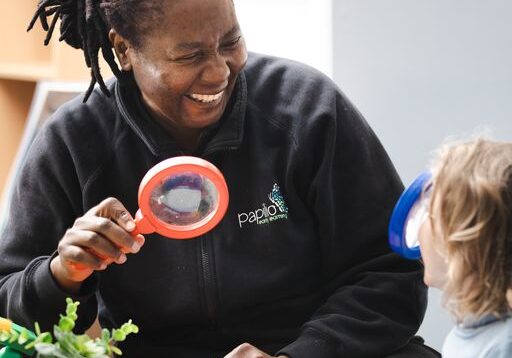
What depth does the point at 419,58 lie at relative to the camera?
2150mm

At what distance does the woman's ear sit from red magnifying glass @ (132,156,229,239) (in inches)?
12.5

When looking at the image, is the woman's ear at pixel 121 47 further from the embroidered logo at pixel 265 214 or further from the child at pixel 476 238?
the child at pixel 476 238

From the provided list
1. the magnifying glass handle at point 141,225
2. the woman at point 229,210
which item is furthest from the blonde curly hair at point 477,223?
the magnifying glass handle at point 141,225

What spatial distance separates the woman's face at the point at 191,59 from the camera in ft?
5.36

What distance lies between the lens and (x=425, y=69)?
215 centimetres

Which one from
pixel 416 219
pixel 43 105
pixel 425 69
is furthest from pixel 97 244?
pixel 43 105

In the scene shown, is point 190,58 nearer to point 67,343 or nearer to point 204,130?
point 204,130

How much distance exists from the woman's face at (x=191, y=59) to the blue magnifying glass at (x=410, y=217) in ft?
1.25

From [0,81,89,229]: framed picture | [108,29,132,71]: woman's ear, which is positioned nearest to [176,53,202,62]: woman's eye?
[108,29,132,71]: woman's ear

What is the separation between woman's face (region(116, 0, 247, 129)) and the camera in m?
1.63

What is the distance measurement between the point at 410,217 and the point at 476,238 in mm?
179

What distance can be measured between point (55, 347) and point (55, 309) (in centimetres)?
51

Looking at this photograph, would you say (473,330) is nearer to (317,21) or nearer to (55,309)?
(55,309)

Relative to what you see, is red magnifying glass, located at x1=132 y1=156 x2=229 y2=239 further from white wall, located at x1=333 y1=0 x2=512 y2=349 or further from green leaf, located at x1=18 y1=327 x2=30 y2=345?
white wall, located at x1=333 y1=0 x2=512 y2=349
